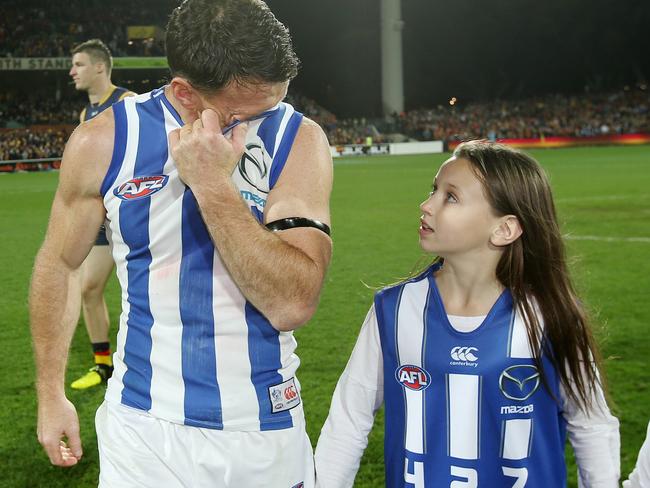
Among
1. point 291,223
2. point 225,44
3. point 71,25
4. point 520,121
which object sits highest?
point 71,25

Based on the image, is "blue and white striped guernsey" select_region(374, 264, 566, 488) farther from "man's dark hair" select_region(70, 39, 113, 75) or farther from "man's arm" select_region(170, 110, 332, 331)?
"man's dark hair" select_region(70, 39, 113, 75)

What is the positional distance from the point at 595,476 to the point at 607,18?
54788mm

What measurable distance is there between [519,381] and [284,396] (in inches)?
24.0

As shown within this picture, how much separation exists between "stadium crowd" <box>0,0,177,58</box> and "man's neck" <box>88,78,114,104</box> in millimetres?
37617

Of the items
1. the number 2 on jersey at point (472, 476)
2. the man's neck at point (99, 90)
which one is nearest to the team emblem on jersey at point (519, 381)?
the number 2 on jersey at point (472, 476)

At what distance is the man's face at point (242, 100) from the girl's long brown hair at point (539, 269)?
0.66 metres

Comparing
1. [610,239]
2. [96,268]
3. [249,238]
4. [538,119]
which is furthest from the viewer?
[538,119]

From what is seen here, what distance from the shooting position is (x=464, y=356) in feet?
6.75

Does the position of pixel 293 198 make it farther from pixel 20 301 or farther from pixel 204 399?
pixel 20 301

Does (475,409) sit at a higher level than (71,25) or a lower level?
lower

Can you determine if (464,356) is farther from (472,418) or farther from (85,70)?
(85,70)

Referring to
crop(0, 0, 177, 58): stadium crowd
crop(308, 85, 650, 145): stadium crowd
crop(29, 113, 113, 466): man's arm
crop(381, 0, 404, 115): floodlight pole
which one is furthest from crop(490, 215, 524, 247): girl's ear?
crop(381, 0, 404, 115): floodlight pole

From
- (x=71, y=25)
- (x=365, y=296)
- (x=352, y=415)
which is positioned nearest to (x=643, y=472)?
(x=352, y=415)

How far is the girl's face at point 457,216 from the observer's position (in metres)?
2.14
